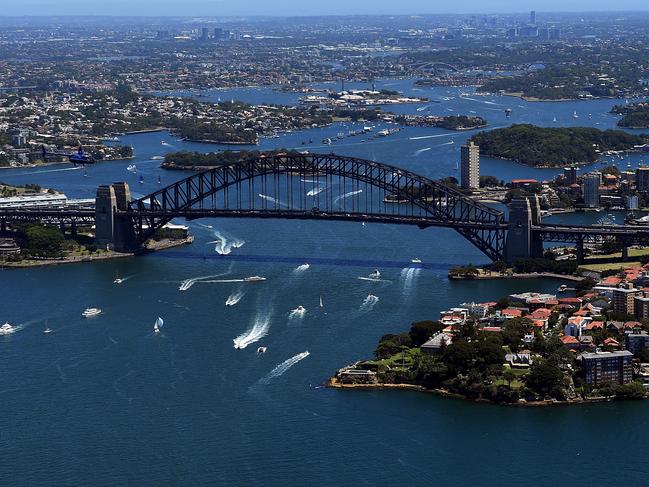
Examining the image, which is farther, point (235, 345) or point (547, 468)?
point (235, 345)

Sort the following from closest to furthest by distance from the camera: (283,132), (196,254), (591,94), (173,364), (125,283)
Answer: (173,364) → (125,283) → (196,254) → (283,132) → (591,94)

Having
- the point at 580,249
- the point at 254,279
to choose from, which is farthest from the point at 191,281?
the point at 580,249

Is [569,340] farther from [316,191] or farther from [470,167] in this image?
[470,167]

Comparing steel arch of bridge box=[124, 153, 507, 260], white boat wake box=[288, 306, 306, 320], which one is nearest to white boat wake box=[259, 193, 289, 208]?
steel arch of bridge box=[124, 153, 507, 260]

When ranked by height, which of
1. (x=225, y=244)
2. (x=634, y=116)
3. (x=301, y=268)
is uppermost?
(x=301, y=268)

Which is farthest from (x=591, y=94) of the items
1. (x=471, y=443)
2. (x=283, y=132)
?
(x=471, y=443)

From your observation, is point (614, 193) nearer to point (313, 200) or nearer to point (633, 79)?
A: point (313, 200)

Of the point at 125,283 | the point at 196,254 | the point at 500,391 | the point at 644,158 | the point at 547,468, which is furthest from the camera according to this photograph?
the point at 644,158
